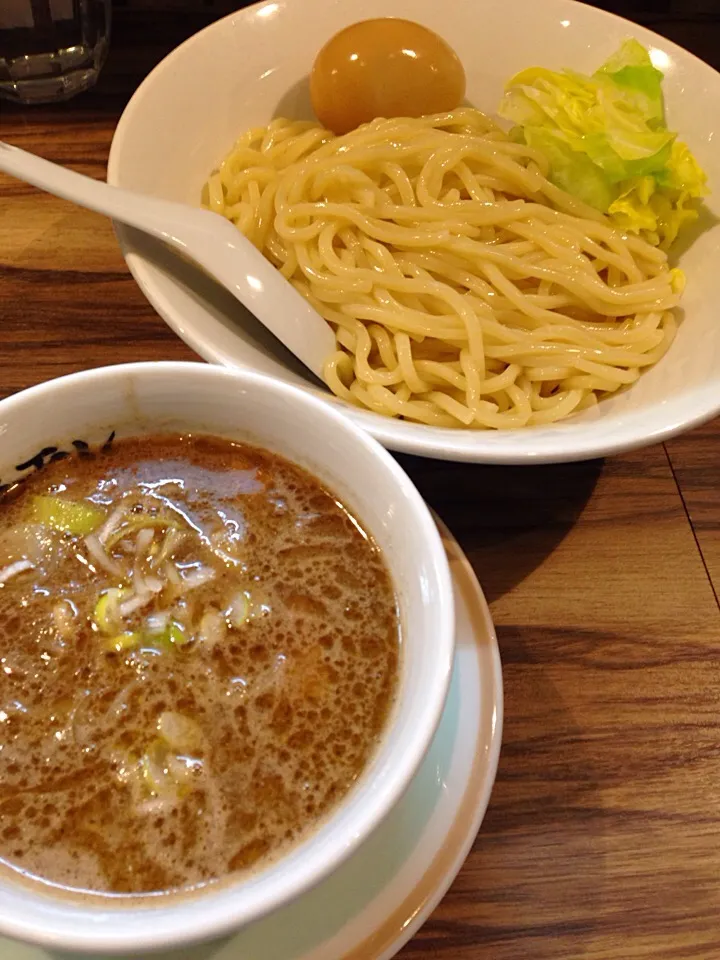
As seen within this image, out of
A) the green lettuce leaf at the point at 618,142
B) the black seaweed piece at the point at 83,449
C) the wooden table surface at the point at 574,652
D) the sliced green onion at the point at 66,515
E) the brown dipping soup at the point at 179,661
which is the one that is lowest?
the wooden table surface at the point at 574,652

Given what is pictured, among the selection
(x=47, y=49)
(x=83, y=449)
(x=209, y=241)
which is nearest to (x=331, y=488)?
(x=83, y=449)

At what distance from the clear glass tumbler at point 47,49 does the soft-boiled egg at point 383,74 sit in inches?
23.7

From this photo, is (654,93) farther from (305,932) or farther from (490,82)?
(305,932)

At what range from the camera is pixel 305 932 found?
77 cm

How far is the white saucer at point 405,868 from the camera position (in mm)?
757

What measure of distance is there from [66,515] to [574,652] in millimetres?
711

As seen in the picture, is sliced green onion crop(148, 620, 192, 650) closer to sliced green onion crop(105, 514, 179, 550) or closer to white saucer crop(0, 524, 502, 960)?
sliced green onion crop(105, 514, 179, 550)

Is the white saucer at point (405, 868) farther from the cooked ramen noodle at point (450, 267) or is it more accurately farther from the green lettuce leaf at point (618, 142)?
the green lettuce leaf at point (618, 142)

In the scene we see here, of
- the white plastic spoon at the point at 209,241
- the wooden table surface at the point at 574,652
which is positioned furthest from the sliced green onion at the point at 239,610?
the white plastic spoon at the point at 209,241

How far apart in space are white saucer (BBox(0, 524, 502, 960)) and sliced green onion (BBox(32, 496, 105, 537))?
16.0 inches

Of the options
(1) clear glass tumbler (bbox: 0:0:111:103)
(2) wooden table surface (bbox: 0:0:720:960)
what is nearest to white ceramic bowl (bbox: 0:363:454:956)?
(2) wooden table surface (bbox: 0:0:720:960)

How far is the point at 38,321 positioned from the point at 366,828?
1.16 metres

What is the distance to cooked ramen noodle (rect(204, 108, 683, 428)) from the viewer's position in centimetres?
135

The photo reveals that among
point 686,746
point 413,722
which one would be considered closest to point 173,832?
point 413,722
